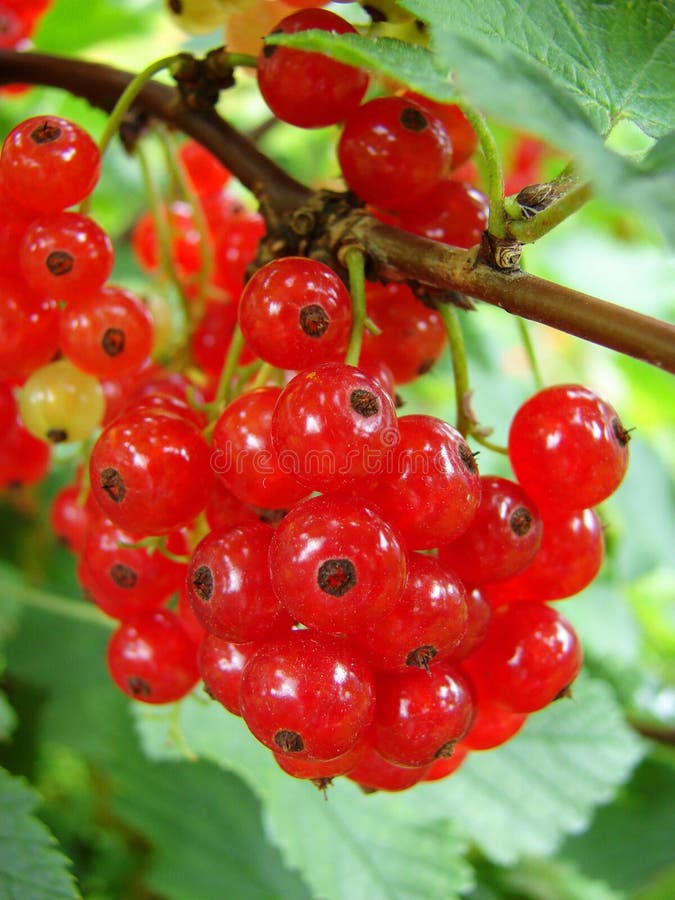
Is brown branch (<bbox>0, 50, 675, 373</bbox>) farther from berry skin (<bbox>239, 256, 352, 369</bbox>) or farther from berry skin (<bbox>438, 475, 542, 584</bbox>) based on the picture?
berry skin (<bbox>438, 475, 542, 584</bbox>)

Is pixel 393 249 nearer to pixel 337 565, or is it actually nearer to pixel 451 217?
pixel 451 217

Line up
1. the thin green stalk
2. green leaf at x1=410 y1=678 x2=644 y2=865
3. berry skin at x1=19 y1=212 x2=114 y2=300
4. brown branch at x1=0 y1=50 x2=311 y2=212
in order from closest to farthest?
berry skin at x1=19 y1=212 x2=114 y2=300
brown branch at x1=0 y1=50 x2=311 y2=212
the thin green stalk
green leaf at x1=410 y1=678 x2=644 y2=865

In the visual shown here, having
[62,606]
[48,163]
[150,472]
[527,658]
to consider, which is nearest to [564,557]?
[527,658]

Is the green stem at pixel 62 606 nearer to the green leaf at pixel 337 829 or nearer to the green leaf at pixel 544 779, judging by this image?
the green leaf at pixel 337 829

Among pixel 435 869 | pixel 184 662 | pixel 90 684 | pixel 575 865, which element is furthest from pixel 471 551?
pixel 575 865

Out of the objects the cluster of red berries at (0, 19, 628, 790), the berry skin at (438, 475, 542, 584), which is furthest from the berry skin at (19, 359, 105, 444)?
the berry skin at (438, 475, 542, 584)

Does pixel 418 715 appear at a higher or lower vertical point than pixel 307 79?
lower
